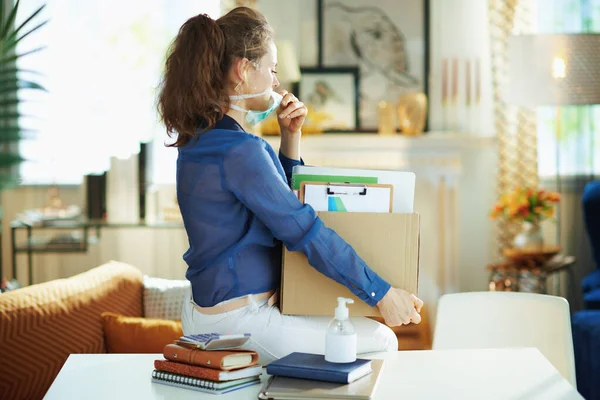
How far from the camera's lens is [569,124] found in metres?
4.84

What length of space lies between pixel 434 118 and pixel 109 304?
113 inches

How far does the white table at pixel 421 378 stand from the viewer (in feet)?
4.72

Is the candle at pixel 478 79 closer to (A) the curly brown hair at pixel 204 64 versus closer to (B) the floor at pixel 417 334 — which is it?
(B) the floor at pixel 417 334

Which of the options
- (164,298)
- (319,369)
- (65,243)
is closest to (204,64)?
(319,369)

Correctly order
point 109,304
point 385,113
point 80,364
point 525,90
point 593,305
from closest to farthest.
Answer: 1. point 80,364
2. point 109,304
3. point 525,90
4. point 593,305
5. point 385,113

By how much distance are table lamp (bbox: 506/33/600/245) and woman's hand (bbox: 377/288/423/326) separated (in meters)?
1.77

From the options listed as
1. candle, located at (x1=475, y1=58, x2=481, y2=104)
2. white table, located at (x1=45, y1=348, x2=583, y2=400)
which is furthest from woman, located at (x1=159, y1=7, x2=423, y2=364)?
candle, located at (x1=475, y1=58, x2=481, y2=104)

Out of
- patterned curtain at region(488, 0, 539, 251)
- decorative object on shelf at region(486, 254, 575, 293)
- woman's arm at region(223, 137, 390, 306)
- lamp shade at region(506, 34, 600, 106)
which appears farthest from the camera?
patterned curtain at region(488, 0, 539, 251)

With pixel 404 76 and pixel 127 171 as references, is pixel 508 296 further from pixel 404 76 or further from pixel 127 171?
pixel 127 171

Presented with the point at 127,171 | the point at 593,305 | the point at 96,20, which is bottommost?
the point at 593,305

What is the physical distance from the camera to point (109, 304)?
8.83ft

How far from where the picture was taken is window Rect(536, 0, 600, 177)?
189 inches

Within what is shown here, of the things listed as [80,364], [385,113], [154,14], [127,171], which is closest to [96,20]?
[154,14]

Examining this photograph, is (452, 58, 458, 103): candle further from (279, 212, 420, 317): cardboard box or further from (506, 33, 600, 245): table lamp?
(279, 212, 420, 317): cardboard box
